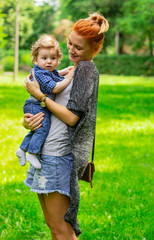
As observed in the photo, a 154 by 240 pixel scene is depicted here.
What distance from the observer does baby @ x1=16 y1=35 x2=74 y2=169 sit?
2.35m

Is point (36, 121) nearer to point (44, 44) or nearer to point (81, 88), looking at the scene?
point (81, 88)

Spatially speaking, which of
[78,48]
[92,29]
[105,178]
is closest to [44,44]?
[78,48]

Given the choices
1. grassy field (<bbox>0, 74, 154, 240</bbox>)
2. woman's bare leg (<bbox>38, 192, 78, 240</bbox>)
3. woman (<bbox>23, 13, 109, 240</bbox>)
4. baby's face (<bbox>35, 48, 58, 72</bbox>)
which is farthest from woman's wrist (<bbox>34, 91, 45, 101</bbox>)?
woman's bare leg (<bbox>38, 192, 78, 240</bbox>)

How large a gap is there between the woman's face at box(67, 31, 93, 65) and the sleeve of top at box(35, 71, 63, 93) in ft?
0.65

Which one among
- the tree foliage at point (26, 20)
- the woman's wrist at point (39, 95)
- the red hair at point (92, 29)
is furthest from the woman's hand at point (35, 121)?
the tree foliage at point (26, 20)

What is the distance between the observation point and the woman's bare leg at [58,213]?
2.39 metres

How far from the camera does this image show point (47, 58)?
2480 mm

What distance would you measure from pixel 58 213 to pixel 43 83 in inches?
35.4

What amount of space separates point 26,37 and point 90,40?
2122 inches

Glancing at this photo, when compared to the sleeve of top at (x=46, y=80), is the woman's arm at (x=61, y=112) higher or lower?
lower

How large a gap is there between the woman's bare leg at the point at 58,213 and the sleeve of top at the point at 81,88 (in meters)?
0.61

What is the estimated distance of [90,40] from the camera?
234 centimetres

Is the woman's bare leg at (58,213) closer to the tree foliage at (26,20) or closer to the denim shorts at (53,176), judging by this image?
the denim shorts at (53,176)

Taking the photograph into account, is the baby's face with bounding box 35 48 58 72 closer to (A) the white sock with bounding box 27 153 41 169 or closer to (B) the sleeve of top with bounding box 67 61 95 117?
(B) the sleeve of top with bounding box 67 61 95 117
